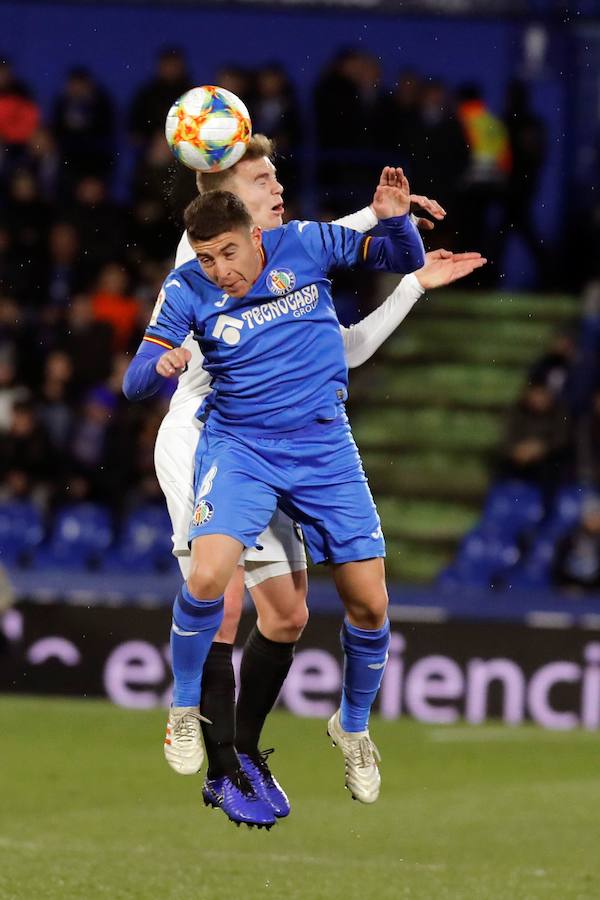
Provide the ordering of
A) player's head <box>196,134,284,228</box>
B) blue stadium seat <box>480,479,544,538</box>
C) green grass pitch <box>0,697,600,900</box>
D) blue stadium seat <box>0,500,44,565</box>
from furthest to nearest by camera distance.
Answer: blue stadium seat <box>0,500,44,565</box>
blue stadium seat <box>480,479,544,538</box>
green grass pitch <box>0,697,600,900</box>
player's head <box>196,134,284,228</box>

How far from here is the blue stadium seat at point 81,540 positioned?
1473cm

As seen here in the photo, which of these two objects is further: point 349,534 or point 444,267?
point 444,267

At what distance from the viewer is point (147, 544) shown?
14641mm

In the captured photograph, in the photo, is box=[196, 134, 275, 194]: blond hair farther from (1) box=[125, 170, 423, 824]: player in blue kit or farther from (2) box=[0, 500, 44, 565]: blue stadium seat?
(2) box=[0, 500, 44, 565]: blue stadium seat

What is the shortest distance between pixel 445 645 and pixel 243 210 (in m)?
7.18

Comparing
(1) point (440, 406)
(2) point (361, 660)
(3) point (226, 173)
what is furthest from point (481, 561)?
(3) point (226, 173)

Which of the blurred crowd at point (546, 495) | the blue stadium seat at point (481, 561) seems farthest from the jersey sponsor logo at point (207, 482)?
the blue stadium seat at point (481, 561)

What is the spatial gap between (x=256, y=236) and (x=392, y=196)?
50cm

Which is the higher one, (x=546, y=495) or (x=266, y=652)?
(x=266, y=652)

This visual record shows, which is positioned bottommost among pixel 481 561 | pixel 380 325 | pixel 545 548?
pixel 481 561

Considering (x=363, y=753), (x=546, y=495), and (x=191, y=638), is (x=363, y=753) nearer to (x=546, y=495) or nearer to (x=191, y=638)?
(x=191, y=638)

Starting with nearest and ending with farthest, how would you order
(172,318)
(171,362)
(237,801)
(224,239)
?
(171,362)
(224,239)
(172,318)
(237,801)

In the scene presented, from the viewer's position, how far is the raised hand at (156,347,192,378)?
622 cm

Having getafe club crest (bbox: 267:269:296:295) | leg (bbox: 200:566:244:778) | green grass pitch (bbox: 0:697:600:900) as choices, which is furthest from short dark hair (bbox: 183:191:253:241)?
green grass pitch (bbox: 0:697:600:900)
